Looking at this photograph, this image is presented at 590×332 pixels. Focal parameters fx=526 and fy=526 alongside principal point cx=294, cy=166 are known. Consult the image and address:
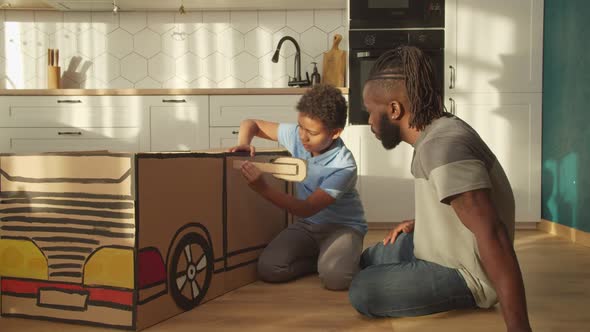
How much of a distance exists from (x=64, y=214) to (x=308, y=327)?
628mm

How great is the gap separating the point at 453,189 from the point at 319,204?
0.72 meters

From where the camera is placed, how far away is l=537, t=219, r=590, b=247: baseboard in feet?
7.97

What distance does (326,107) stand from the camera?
1.70 metres

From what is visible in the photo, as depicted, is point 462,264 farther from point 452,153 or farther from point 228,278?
point 228,278

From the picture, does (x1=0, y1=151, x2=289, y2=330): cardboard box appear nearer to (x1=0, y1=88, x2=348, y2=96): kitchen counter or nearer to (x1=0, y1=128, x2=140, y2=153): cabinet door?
(x1=0, y1=88, x2=348, y2=96): kitchen counter

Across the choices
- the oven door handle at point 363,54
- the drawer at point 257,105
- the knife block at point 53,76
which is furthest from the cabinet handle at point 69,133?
the oven door handle at point 363,54

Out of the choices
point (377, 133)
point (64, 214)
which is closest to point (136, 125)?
point (64, 214)

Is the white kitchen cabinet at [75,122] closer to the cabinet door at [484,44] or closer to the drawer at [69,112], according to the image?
the drawer at [69,112]

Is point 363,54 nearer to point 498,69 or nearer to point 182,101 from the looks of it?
point 498,69

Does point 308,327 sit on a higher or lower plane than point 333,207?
lower

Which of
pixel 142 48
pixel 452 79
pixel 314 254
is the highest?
pixel 142 48

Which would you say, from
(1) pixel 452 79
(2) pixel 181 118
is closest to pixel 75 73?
(2) pixel 181 118

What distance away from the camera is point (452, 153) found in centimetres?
101

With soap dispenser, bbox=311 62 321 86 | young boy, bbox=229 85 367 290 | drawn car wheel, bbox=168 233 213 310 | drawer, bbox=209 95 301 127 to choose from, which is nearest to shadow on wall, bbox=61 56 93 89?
drawer, bbox=209 95 301 127
